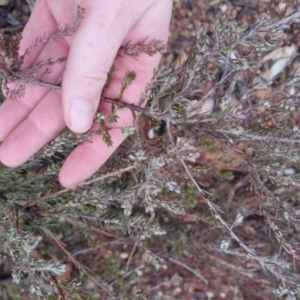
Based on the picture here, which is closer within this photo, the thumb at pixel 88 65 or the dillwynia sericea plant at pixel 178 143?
the dillwynia sericea plant at pixel 178 143

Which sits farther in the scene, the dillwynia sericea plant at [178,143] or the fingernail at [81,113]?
the fingernail at [81,113]

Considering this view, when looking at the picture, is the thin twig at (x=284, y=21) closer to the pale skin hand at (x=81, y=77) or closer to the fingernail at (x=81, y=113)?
the pale skin hand at (x=81, y=77)

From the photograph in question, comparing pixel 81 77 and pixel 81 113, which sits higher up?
pixel 81 77

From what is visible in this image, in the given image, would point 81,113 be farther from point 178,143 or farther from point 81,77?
point 178,143

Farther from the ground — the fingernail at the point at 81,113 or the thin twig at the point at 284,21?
the thin twig at the point at 284,21

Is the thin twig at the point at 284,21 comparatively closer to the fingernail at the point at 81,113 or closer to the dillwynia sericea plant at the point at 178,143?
the dillwynia sericea plant at the point at 178,143

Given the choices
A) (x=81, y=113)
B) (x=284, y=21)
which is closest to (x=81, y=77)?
(x=81, y=113)

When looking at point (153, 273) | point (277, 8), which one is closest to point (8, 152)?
point (153, 273)

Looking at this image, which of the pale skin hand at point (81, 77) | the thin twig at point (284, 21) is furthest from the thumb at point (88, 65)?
the thin twig at point (284, 21)
